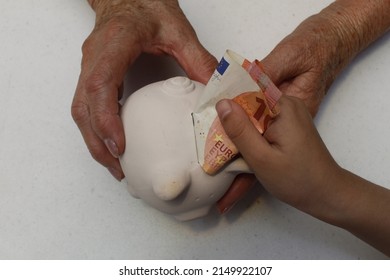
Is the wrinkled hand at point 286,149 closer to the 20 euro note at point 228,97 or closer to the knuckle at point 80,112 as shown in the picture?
the 20 euro note at point 228,97

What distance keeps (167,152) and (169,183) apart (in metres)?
0.06

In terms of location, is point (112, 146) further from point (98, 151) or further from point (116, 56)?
point (116, 56)

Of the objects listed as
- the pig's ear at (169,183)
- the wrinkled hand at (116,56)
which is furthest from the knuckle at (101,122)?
the pig's ear at (169,183)

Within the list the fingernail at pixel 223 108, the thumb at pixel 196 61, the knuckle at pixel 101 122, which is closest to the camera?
the fingernail at pixel 223 108

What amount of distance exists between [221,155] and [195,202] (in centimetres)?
12

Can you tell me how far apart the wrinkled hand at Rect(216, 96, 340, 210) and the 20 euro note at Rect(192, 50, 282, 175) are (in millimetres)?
22

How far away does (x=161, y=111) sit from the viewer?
82cm

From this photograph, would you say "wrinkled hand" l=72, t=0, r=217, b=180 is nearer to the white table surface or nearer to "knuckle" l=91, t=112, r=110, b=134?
"knuckle" l=91, t=112, r=110, b=134

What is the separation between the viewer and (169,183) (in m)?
0.77

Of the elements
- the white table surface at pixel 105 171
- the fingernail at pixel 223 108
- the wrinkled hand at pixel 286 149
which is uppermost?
the fingernail at pixel 223 108

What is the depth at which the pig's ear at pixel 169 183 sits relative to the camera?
0.77m

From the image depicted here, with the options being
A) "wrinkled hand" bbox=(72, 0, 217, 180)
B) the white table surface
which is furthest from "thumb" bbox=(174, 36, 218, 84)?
the white table surface
